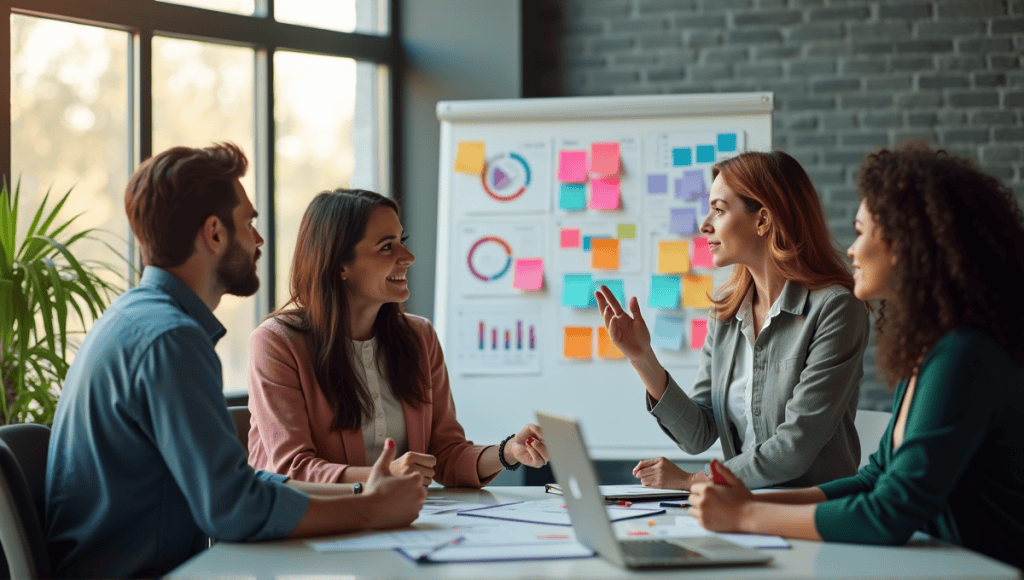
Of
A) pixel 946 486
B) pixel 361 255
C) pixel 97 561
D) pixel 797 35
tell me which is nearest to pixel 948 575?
pixel 946 486

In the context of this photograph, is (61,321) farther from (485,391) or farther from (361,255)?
(485,391)

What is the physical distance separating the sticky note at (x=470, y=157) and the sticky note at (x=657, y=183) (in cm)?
67

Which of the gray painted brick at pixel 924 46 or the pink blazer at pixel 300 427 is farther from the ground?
the gray painted brick at pixel 924 46

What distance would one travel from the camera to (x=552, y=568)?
125cm

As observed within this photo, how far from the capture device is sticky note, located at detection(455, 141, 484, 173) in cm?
358

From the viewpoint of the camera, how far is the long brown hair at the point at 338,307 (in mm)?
2055

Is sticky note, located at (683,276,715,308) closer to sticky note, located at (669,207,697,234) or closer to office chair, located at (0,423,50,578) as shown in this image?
sticky note, located at (669,207,697,234)

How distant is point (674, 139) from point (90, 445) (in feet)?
8.43

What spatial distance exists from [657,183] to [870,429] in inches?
54.3

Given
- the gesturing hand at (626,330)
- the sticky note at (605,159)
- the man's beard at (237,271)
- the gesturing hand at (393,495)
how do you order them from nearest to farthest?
1. the gesturing hand at (393,495)
2. the man's beard at (237,271)
3. the gesturing hand at (626,330)
4. the sticky note at (605,159)

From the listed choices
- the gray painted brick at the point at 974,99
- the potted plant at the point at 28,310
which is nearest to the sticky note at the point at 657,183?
the gray painted brick at the point at 974,99

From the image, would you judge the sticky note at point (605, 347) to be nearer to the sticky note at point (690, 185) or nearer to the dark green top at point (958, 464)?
the sticky note at point (690, 185)

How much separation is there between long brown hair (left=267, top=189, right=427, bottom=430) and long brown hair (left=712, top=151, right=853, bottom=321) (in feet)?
2.93

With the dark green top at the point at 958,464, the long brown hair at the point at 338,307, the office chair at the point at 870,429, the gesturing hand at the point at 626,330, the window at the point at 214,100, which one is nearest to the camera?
the dark green top at the point at 958,464
